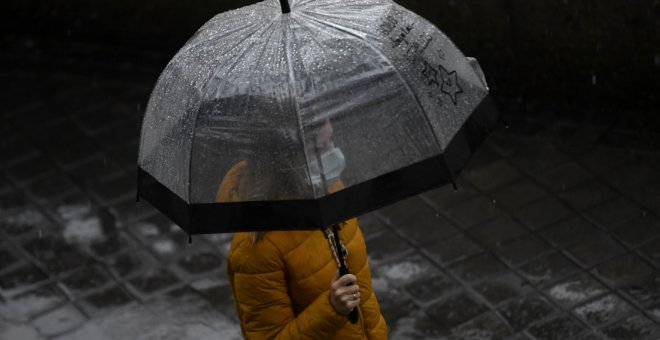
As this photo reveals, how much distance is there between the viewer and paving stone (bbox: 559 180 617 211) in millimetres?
7621

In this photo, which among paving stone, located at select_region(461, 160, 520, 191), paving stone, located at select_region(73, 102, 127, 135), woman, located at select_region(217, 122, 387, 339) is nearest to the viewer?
woman, located at select_region(217, 122, 387, 339)

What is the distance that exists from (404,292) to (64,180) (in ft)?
9.10

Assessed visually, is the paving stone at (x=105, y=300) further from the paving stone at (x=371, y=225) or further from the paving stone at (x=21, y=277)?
the paving stone at (x=371, y=225)

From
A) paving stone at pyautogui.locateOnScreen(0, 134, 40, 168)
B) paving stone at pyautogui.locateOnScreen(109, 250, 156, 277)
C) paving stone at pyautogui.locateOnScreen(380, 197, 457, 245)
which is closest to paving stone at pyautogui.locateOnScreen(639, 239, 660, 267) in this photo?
paving stone at pyautogui.locateOnScreen(380, 197, 457, 245)

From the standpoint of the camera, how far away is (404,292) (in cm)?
709

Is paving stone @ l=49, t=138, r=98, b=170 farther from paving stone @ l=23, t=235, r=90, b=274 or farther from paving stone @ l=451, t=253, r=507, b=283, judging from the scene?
paving stone @ l=451, t=253, r=507, b=283

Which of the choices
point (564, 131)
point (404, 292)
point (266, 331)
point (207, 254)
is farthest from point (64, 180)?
point (266, 331)

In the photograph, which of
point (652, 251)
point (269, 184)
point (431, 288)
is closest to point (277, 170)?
point (269, 184)

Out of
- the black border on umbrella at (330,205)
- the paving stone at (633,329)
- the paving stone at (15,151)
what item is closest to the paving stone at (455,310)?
the paving stone at (633,329)

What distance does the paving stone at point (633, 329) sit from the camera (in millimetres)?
6484

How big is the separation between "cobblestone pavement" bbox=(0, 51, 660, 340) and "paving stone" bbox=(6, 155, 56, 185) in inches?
0.5

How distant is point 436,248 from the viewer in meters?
7.43

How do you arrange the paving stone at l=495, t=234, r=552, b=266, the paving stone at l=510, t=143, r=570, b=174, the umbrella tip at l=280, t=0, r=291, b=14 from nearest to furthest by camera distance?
the umbrella tip at l=280, t=0, r=291, b=14 → the paving stone at l=495, t=234, r=552, b=266 → the paving stone at l=510, t=143, r=570, b=174

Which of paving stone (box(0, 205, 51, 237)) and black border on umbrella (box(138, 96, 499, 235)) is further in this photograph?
paving stone (box(0, 205, 51, 237))
